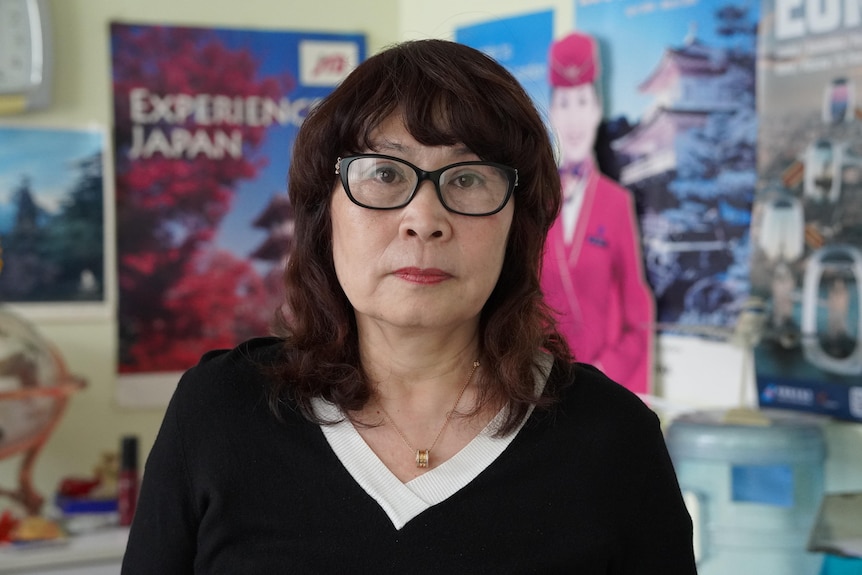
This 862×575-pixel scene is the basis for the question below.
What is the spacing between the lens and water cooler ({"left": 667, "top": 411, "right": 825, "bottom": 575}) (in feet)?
5.42

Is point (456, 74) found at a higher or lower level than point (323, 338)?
higher

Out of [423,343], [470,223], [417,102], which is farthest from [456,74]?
[423,343]

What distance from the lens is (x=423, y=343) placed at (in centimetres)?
106

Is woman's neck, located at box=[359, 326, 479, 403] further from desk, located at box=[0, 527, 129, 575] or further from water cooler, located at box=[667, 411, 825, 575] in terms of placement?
desk, located at box=[0, 527, 129, 575]

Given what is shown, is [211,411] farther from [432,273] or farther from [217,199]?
[217,199]

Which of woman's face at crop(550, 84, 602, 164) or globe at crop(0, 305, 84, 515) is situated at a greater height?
woman's face at crop(550, 84, 602, 164)

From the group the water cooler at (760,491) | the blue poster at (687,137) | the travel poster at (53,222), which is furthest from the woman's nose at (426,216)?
the travel poster at (53,222)

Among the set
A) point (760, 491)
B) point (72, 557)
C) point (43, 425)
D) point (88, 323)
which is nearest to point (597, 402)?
point (760, 491)

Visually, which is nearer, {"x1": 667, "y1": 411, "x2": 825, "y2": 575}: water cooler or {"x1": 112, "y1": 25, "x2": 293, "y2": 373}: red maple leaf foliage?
{"x1": 667, "y1": 411, "x2": 825, "y2": 575}: water cooler

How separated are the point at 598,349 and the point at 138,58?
4.62 feet

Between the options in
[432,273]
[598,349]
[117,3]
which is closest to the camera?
[432,273]

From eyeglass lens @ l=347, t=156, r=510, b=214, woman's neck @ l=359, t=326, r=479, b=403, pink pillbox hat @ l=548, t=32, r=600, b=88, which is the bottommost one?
woman's neck @ l=359, t=326, r=479, b=403

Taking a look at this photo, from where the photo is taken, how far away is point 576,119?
86.4 inches

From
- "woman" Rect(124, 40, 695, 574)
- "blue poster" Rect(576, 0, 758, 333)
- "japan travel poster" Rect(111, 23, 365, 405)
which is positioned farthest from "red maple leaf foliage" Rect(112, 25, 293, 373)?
"woman" Rect(124, 40, 695, 574)
